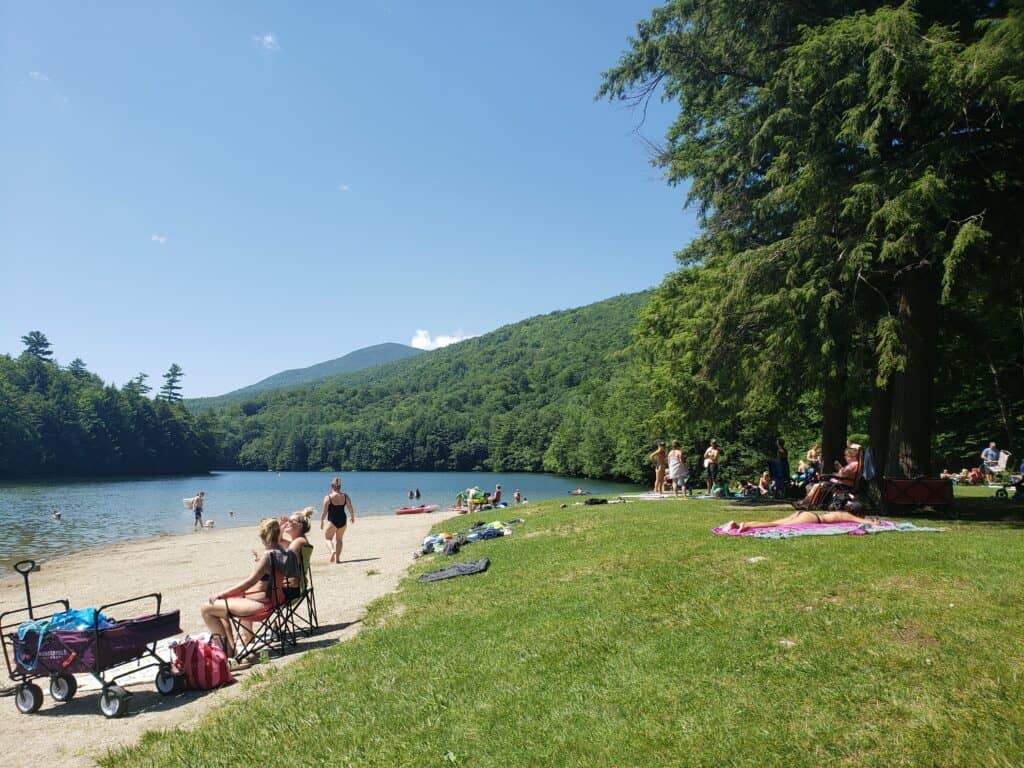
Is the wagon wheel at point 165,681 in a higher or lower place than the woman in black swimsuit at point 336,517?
lower

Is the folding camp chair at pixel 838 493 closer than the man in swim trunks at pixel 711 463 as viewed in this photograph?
Yes

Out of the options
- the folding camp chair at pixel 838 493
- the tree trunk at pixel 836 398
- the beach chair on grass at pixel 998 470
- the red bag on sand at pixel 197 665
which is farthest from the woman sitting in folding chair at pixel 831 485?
the beach chair on grass at pixel 998 470

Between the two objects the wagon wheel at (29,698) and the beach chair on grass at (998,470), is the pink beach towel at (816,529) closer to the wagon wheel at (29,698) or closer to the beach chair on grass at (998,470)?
the wagon wheel at (29,698)

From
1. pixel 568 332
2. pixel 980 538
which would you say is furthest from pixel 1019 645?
pixel 568 332

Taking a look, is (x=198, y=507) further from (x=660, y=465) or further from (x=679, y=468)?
(x=679, y=468)

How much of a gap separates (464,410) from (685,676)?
5621 inches

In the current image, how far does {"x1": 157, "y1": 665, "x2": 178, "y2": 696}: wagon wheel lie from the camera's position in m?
6.60

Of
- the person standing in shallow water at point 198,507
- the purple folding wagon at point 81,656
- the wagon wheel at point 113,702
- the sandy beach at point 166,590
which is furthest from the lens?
the person standing in shallow water at point 198,507

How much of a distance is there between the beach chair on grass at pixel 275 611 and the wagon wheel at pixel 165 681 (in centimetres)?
101

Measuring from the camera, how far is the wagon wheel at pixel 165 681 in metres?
6.60

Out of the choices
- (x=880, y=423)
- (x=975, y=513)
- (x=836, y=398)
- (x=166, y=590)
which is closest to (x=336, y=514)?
(x=166, y=590)

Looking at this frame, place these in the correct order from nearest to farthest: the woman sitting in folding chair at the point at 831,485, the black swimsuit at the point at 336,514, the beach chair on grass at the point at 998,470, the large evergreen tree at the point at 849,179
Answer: the large evergreen tree at the point at 849,179, the woman sitting in folding chair at the point at 831,485, the black swimsuit at the point at 336,514, the beach chair on grass at the point at 998,470

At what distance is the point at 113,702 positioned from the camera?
6234 millimetres

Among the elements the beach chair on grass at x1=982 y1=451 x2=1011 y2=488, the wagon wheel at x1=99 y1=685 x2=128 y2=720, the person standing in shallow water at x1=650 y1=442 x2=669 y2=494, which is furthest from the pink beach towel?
the beach chair on grass at x1=982 y1=451 x2=1011 y2=488
